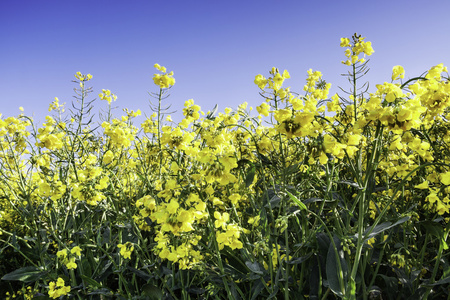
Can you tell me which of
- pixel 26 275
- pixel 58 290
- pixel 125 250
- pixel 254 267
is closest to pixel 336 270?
pixel 254 267

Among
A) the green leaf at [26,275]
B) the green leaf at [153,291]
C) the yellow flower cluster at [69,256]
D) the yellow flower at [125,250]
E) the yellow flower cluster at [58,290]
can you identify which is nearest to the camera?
the green leaf at [153,291]

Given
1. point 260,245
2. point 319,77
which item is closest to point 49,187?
point 260,245

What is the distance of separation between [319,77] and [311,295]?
199 cm

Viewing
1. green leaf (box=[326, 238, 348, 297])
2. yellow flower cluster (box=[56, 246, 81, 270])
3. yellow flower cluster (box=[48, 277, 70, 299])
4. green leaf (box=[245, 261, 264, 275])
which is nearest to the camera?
green leaf (box=[326, 238, 348, 297])

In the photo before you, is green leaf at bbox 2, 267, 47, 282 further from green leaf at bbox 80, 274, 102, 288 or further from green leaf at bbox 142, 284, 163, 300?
green leaf at bbox 142, 284, 163, 300

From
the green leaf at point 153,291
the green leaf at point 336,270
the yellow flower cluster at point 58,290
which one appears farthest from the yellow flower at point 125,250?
the green leaf at point 336,270

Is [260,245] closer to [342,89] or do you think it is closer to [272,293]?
[272,293]

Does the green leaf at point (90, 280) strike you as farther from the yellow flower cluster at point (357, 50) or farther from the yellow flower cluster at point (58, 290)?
the yellow flower cluster at point (357, 50)

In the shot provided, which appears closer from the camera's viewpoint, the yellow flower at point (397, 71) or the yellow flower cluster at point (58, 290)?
the yellow flower at point (397, 71)

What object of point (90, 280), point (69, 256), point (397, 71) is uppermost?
point (397, 71)

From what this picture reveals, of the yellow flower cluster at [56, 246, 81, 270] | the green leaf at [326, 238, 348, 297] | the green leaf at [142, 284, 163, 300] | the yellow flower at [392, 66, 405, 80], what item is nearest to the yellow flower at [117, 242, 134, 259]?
the green leaf at [142, 284, 163, 300]

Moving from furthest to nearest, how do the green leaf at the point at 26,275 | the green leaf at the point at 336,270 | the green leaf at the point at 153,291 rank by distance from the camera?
the green leaf at the point at 26,275 < the green leaf at the point at 153,291 < the green leaf at the point at 336,270

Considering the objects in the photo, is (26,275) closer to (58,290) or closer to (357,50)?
(58,290)

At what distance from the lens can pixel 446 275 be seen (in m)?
1.80
